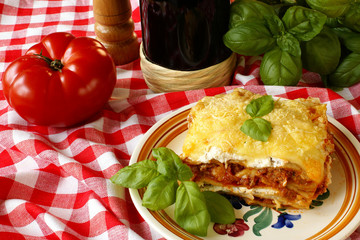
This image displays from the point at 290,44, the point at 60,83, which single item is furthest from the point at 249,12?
the point at 60,83

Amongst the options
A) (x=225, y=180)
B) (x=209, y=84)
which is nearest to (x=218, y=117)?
(x=225, y=180)

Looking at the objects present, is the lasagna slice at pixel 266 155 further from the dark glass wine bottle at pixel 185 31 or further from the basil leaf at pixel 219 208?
the dark glass wine bottle at pixel 185 31

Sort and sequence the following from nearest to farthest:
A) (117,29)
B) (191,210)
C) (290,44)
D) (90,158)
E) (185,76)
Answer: (191,210) < (90,158) < (290,44) < (185,76) < (117,29)

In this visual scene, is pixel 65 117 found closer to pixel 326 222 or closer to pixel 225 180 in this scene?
pixel 225 180

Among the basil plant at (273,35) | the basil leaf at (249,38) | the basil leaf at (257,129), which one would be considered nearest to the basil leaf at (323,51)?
the basil plant at (273,35)

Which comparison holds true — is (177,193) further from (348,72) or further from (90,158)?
(348,72)

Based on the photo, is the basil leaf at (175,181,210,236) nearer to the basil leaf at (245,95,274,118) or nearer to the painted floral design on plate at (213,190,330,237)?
the painted floral design on plate at (213,190,330,237)
